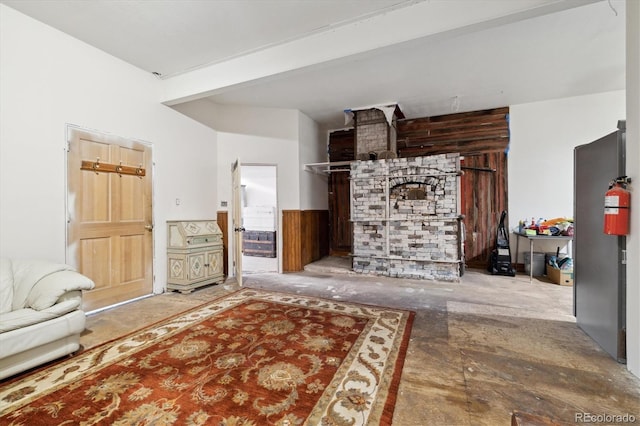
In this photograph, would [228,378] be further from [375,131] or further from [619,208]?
[375,131]

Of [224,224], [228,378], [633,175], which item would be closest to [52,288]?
[228,378]

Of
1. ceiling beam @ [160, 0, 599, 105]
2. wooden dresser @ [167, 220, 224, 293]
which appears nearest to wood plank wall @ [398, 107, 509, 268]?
ceiling beam @ [160, 0, 599, 105]

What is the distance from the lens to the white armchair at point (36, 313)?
1939mm

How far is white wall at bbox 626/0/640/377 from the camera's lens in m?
1.93

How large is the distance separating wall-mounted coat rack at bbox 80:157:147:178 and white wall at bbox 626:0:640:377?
523cm

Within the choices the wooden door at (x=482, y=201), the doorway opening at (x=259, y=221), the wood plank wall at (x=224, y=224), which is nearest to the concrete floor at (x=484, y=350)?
the wood plank wall at (x=224, y=224)

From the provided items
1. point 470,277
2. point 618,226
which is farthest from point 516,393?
point 470,277

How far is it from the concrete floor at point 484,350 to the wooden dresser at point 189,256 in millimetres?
190

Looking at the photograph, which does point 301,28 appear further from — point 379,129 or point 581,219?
point 581,219

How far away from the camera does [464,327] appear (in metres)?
2.81

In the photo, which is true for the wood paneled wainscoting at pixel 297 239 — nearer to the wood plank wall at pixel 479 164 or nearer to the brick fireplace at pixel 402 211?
the brick fireplace at pixel 402 211

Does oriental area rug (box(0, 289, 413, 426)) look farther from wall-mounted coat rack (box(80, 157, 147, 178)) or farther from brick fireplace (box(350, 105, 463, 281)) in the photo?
brick fireplace (box(350, 105, 463, 281))

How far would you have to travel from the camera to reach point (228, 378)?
6.37 feet

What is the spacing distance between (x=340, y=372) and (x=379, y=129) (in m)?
4.68
